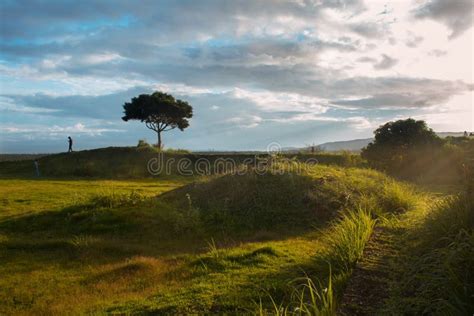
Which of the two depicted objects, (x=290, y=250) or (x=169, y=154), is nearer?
(x=290, y=250)

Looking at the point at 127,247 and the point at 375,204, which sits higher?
the point at 375,204

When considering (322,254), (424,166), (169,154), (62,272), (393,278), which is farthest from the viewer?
(169,154)

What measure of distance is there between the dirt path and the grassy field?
111mm

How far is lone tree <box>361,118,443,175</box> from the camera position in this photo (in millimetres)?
29875

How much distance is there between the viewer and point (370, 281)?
611 cm

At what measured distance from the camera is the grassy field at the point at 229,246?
630 cm

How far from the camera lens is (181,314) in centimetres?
620

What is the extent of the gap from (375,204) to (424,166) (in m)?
18.9

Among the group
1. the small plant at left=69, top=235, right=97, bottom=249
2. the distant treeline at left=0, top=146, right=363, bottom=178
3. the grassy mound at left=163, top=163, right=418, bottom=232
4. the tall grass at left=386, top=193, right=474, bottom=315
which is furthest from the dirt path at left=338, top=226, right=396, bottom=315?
the distant treeline at left=0, top=146, right=363, bottom=178

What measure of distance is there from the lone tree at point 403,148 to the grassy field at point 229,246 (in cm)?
1232

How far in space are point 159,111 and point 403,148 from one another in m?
30.2

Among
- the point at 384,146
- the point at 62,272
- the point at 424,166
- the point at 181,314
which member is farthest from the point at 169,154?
the point at 181,314

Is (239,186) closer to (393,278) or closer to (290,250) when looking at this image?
(290,250)

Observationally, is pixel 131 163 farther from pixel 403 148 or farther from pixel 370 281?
pixel 370 281
